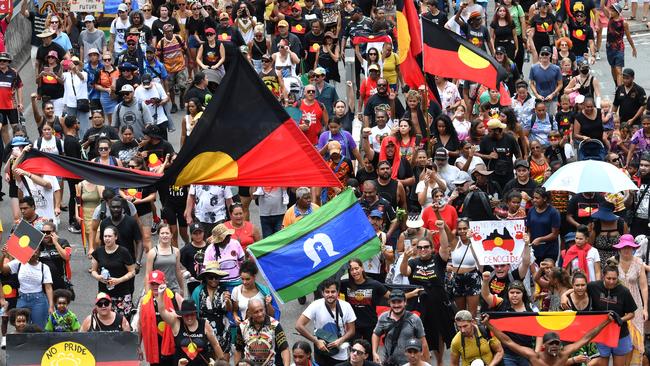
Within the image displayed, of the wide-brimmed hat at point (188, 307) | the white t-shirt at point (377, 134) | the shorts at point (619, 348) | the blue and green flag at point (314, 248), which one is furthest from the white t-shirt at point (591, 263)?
the wide-brimmed hat at point (188, 307)

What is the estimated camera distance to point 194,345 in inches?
706

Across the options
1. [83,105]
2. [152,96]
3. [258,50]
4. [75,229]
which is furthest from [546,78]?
[75,229]

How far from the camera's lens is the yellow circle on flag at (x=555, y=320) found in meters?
17.7

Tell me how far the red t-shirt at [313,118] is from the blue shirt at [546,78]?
3.75m

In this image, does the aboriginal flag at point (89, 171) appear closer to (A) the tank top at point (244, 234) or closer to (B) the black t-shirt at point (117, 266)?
(B) the black t-shirt at point (117, 266)

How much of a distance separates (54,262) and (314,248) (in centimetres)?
328

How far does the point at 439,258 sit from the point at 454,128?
410cm

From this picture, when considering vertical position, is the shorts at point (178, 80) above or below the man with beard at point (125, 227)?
below

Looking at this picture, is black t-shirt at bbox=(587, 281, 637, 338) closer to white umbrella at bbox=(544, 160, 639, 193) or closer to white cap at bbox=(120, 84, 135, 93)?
white umbrella at bbox=(544, 160, 639, 193)

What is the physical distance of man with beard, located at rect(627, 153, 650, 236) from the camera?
21344 mm

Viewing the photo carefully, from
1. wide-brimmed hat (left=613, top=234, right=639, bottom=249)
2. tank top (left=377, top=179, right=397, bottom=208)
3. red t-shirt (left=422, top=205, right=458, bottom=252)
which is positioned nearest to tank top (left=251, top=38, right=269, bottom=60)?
tank top (left=377, top=179, right=397, bottom=208)

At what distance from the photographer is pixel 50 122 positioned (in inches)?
974

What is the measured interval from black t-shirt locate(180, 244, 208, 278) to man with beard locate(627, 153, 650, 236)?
16.8 ft

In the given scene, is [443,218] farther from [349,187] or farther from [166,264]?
[166,264]
